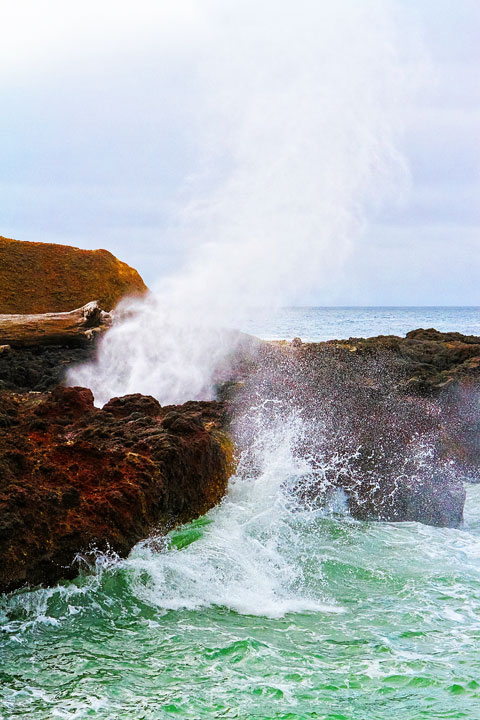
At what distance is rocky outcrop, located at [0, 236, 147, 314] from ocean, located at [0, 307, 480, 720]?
10.5 meters

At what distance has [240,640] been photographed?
3479mm

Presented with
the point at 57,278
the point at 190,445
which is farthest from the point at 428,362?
the point at 57,278

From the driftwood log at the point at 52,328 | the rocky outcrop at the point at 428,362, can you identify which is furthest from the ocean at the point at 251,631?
the driftwood log at the point at 52,328

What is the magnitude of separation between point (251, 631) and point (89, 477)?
1.41m

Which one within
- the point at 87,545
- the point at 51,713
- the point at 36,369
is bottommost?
the point at 51,713

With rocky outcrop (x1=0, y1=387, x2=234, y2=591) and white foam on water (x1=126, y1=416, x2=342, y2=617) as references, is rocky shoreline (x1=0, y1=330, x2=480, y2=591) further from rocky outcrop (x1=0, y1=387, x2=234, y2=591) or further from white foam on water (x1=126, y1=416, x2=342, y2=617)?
white foam on water (x1=126, y1=416, x2=342, y2=617)

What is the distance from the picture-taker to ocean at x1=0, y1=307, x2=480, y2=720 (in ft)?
9.61

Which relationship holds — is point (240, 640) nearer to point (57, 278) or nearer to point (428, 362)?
point (428, 362)

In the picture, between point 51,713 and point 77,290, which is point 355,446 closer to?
point 51,713

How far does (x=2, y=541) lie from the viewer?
11.5ft

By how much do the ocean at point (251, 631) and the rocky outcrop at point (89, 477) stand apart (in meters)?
0.15

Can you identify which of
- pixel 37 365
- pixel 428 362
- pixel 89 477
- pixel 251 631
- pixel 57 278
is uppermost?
pixel 57 278

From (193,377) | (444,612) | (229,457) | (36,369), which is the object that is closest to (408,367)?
(193,377)

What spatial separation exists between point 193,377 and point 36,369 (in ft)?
6.75
